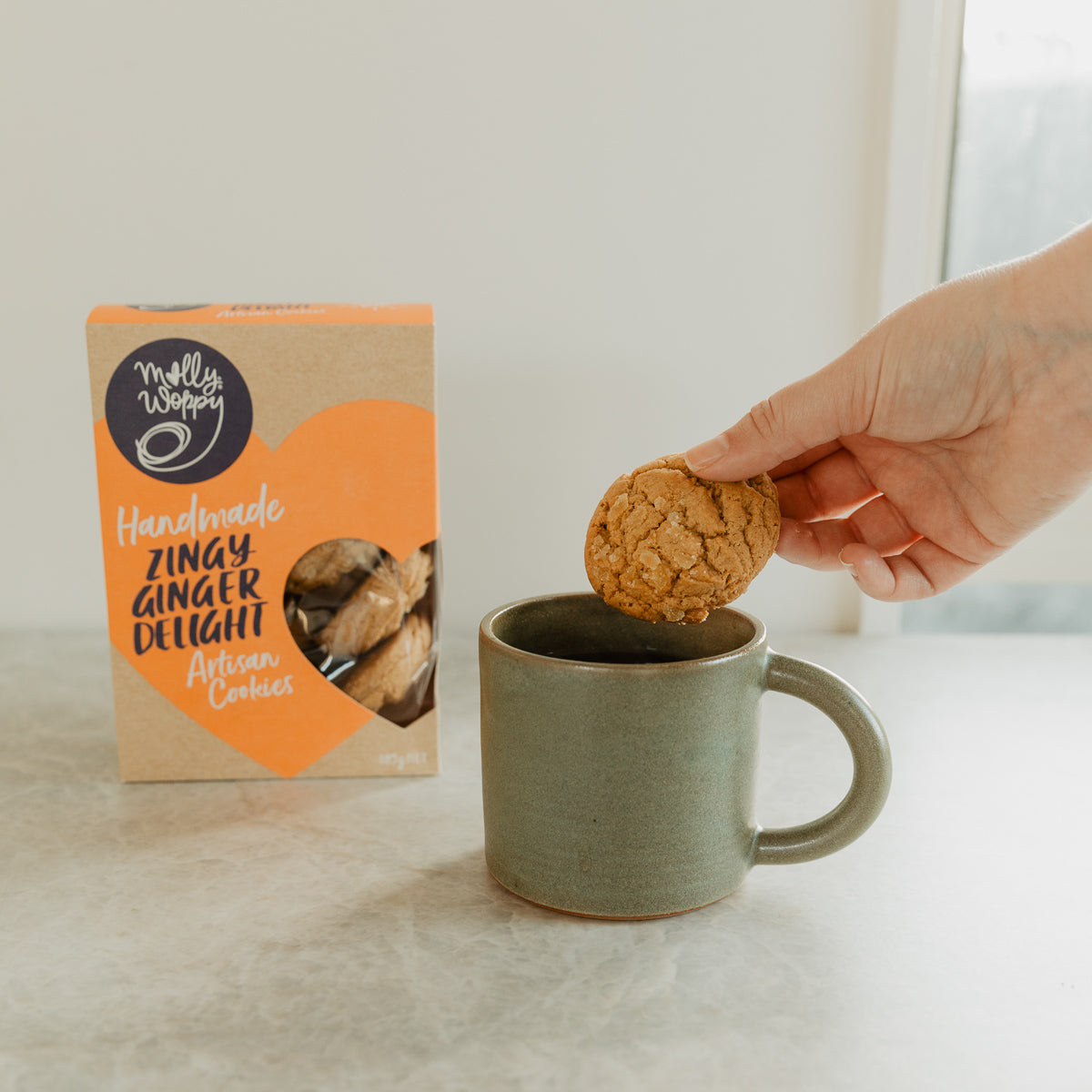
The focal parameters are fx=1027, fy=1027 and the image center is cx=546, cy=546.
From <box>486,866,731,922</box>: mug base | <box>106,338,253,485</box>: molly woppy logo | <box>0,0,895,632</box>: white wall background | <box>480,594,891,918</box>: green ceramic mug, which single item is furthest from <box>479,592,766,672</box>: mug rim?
<box>0,0,895,632</box>: white wall background

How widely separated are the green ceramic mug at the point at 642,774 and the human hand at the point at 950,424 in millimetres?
127

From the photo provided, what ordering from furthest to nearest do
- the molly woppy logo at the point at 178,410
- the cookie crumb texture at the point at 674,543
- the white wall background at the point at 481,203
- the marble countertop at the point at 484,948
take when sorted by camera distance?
the white wall background at the point at 481,203
the molly woppy logo at the point at 178,410
the cookie crumb texture at the point at 674,543
the marble countertop at the point at 484,948

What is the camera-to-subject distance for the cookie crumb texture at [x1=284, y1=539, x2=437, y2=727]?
0.73 meters

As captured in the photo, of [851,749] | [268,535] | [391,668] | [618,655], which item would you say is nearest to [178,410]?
[268,535]

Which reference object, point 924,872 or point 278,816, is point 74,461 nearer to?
point 278,816

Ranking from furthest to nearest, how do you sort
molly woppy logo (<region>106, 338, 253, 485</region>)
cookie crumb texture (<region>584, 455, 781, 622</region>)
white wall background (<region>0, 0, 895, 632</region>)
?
white wall background (<region>0, 0, 895, 632</region>)
molly woppy logo (<region>106, 338, 253, 485</region>)
cookie crumb texture (<region>584, 455, 781, 622</region>)

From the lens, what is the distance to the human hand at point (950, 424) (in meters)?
0.61

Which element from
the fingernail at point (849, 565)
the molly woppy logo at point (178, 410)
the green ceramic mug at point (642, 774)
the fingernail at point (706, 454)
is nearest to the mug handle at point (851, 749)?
the green ceramic mug at point (642, 774)

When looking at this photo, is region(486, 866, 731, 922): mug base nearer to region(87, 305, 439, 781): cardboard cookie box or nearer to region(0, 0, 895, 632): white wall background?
region(87, 305, 439, 781): cardboard cookie box

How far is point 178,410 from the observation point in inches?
27.6

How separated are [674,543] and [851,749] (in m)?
0.15

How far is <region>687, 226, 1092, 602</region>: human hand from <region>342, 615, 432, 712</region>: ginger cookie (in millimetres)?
269

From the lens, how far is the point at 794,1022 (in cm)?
48

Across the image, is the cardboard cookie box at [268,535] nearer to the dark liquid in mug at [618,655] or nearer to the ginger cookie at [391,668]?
the ginger cookie at [391,668]
